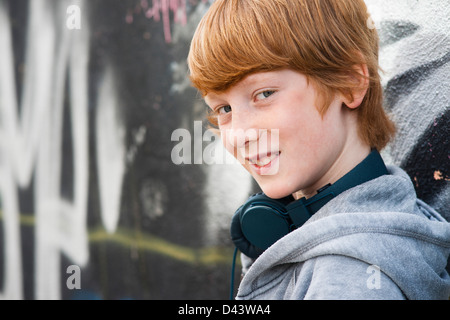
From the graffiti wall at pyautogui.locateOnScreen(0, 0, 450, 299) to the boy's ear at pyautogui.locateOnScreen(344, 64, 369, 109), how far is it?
976mm

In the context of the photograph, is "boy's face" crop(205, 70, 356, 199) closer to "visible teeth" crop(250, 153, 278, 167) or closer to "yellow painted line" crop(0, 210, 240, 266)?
"visible teeth" crop(250, 153, 278, 167)

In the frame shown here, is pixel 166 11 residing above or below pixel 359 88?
above

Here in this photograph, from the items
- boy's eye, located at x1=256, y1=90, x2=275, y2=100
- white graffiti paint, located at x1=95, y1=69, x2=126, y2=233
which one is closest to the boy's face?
boy's eye, located at x1=256, y1=90, x2=275, y2=100

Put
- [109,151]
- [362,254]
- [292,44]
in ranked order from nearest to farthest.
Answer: [362,254] < [292,44] < [109,151]

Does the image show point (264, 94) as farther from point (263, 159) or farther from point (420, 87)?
point (420, 87)

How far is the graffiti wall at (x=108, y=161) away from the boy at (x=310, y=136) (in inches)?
36.5

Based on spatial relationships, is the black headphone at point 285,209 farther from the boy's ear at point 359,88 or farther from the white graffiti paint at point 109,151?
the white graffiti paint at point 109,151

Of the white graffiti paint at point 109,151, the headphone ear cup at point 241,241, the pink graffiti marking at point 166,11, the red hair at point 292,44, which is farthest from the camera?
the white graffiti paint at point 109,151

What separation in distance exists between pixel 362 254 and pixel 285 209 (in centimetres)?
29

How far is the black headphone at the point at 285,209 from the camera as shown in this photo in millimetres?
1141

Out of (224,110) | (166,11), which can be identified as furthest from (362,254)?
(166,11)

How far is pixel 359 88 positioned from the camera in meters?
1.16

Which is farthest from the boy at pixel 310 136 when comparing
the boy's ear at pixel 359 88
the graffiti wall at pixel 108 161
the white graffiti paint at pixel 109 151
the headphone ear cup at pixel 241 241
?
the white graffiti paint at pixel 109 151

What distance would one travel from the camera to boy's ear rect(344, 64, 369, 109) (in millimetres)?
1154
